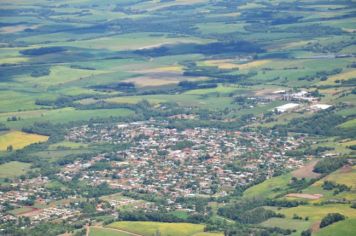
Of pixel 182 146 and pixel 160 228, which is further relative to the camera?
pixel 182 146

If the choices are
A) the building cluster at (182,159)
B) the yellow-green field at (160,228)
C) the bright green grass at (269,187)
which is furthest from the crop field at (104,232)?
the bright green grass at (269,187)

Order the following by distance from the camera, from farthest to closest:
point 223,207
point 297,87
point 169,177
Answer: point 297,87
point 169,177
point 223,207

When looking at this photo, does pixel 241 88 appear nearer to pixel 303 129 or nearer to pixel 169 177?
pixel 303 129

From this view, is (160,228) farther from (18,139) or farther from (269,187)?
(18,139)

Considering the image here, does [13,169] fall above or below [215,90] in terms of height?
below

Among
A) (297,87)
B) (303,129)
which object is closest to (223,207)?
(303,129)

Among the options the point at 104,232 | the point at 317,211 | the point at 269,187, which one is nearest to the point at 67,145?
the point at 269,187

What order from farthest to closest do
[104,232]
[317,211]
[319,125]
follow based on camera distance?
[319,125]
[317,211]
[104,232]
